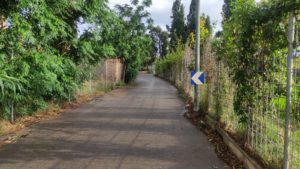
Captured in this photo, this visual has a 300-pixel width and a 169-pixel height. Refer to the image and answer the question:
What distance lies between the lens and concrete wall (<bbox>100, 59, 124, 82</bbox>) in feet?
84.4

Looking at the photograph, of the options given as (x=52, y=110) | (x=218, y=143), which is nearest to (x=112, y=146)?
(x=218, y=143)

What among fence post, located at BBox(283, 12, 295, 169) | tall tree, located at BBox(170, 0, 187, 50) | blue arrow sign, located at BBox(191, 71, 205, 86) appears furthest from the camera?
tall tree, located at BBox(170, 0, 187, 50)

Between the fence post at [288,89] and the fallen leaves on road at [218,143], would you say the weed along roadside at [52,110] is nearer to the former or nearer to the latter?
the fallen leaves on road at [218,143]

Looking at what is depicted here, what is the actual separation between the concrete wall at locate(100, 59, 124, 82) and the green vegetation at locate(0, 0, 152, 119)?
9.42 meters

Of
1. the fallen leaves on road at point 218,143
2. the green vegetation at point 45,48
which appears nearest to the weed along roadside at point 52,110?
the green vegetation at point 45,48

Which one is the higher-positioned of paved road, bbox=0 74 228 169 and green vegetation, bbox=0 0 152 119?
green vegetation, bbox=0 0 152 119

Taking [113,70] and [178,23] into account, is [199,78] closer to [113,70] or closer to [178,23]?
[113,70]

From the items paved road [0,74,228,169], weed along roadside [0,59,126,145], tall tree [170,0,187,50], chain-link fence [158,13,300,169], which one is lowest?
paved road [0,74,228,169]

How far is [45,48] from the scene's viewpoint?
10750 mm

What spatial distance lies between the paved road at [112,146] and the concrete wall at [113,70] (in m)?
13.9

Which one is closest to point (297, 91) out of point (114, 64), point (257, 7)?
point (257, 7)

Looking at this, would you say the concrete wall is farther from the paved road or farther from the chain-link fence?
the chain-link fence

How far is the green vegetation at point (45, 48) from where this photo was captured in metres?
8.58

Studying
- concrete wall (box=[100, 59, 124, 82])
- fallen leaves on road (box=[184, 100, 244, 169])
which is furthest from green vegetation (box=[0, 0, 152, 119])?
concrete wall (box=[100, 59, 124, 82])
